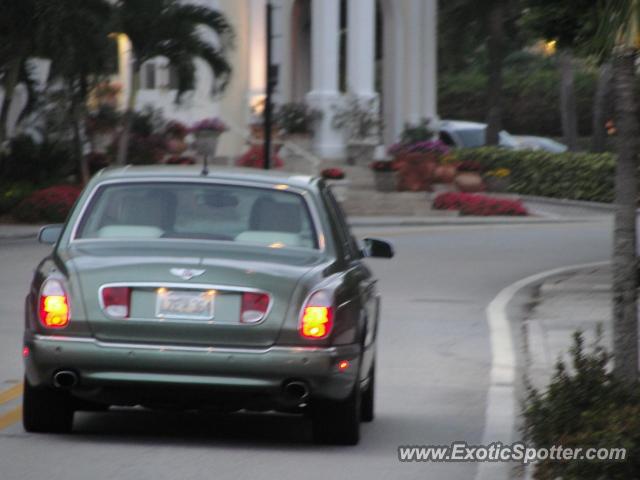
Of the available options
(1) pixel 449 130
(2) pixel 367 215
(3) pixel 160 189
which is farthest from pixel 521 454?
(1) pixel 449 130

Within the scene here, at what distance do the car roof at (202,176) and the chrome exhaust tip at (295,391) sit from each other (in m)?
1.54

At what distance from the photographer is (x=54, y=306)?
29.9ft

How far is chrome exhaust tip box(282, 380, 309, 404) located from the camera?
9.00 m

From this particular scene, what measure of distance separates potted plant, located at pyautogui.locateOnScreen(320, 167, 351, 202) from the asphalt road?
1851 cm

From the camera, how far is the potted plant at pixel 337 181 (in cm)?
3851

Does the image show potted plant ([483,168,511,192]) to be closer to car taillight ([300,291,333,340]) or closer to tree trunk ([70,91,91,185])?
tree trunk ([70,91,91,185])

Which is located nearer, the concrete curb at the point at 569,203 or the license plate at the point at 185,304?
the license plate at the point at 185,304

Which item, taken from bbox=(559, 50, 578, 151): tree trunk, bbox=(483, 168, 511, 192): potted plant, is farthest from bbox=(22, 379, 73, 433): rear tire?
bbox=(559, 50, 578, 151): tree trunk

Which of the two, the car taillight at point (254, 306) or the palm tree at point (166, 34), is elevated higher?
the car taillight at point (254, 306)

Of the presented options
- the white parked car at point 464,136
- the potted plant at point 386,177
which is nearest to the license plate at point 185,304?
the potted plant at point 386,177

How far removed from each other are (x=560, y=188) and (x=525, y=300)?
74.0ft

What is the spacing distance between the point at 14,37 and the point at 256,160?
9242mm

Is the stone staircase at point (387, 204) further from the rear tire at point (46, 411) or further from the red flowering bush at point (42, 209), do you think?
the rear tire at point (46, 411)

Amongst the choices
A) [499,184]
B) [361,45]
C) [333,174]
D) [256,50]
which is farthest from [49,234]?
[256,50]
